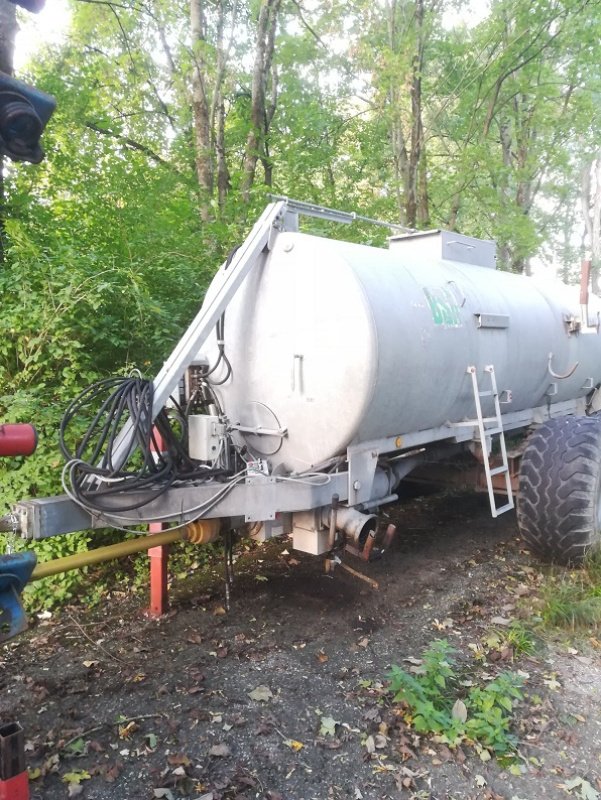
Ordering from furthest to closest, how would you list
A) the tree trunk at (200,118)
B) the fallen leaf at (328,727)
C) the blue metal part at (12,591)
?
the tree trunk at (200,118), the fallen leaf at (328,727), the blue metal part at (12,591)

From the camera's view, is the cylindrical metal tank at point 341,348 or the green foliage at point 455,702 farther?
the cylindrical metal tank at point 341,348

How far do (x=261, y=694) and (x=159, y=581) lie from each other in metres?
1.21

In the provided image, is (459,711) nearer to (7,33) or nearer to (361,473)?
(361,473)

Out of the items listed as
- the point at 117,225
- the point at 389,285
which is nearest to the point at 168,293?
the point at 117,225

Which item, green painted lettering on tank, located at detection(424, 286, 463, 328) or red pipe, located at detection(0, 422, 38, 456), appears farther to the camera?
green painted lettering on tank, located at detection(424, 286, 463, 328)

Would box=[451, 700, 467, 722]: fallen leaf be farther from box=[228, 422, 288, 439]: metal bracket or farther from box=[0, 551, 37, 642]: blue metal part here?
box=[0, 551, 37, 642]: blue metal part

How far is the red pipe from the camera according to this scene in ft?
6.81

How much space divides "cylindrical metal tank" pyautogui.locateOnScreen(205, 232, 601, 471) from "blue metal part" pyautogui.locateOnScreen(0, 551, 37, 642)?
182 cm

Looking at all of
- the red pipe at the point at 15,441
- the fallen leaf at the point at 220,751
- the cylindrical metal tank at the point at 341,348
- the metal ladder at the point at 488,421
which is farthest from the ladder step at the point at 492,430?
the red pipe at the point at 15,441

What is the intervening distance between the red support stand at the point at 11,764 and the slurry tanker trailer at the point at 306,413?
0.98 meters

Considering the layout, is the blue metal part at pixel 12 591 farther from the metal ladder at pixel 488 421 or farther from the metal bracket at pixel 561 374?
the metal bracket at pixel 561 374

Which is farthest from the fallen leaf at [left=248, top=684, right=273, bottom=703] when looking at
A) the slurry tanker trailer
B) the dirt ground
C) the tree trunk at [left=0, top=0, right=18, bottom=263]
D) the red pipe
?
the tree trunk at [left=0, top=0, right=18, bottom=263]

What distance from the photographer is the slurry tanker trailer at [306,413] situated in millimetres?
3299

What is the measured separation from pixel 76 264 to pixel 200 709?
3467 millimetres
